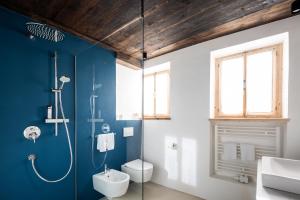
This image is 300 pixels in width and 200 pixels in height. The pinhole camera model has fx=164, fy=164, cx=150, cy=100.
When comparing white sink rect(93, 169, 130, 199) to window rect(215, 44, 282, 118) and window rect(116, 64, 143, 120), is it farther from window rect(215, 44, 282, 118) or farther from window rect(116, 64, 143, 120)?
window rect(215, 44, 282, 118)

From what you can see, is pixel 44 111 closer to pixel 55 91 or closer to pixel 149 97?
pixel 55 91

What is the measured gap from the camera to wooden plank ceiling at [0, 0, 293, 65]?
1651mm

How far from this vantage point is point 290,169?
143 cm

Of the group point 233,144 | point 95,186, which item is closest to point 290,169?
point 233,144

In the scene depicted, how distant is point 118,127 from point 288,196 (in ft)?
5.39

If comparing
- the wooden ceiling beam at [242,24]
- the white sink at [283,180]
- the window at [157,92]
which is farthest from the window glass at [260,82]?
the window at [157,92]

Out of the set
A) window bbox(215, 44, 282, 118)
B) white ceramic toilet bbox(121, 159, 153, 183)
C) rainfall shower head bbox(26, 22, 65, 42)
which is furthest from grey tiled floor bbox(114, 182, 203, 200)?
rainfall shower head bbox(26, 22, 65, 42)

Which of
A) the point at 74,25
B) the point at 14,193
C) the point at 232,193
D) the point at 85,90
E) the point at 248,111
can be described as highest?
the point at 74,25

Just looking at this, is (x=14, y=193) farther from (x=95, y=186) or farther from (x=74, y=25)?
(x=74, y=25)

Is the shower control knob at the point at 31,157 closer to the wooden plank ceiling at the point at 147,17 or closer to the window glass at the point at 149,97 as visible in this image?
the wooden plank ceiling at the point at 147,17

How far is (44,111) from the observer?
73.2 inches

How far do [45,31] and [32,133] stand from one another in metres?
1.14

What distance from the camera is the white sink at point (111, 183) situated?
74.2 inches

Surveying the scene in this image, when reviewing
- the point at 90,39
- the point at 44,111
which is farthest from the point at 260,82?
the point at 44,111
